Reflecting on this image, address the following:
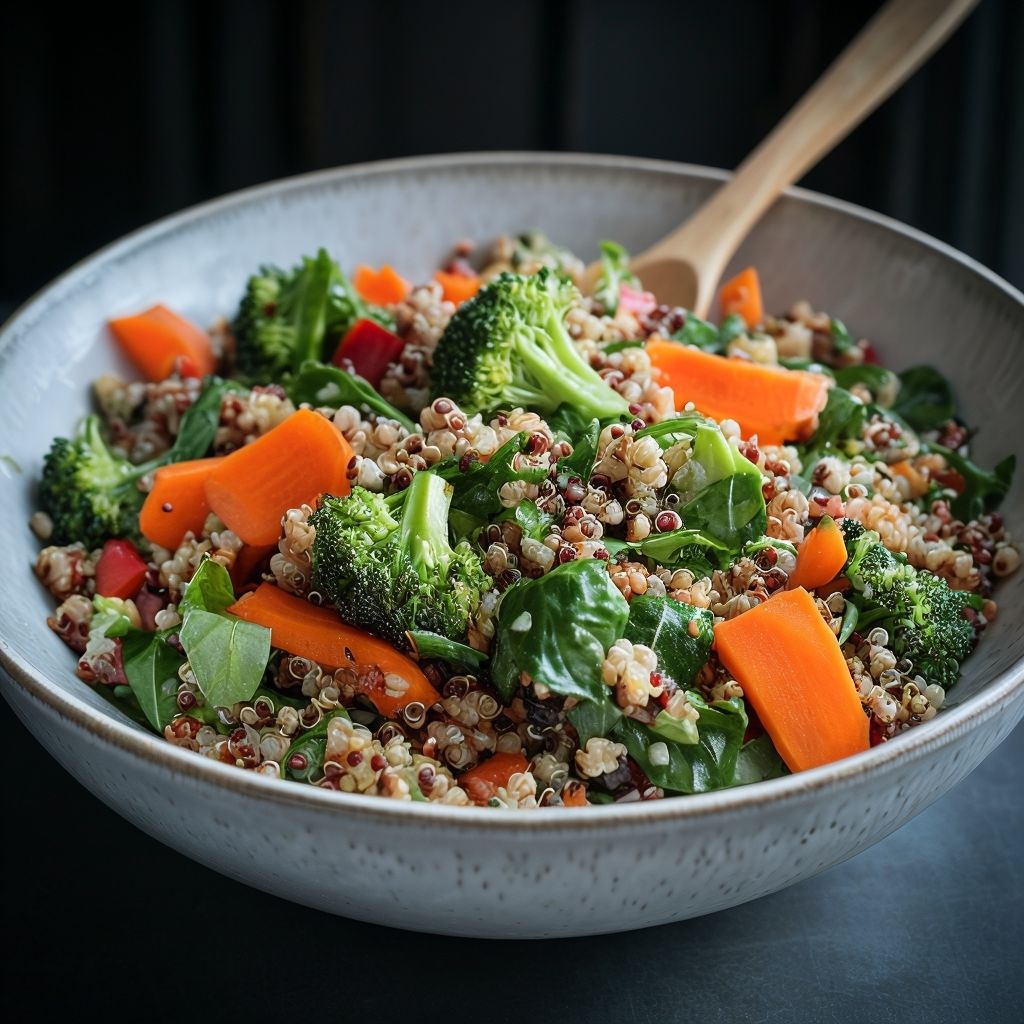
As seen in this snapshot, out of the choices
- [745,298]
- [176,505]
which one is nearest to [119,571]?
Answer: [176,505]

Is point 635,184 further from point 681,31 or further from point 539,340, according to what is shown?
point 681,31

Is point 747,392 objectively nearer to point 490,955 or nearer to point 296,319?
point 296,319

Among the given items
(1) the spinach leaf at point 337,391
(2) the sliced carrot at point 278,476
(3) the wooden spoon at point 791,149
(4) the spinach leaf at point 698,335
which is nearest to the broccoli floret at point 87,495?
(2) the sliced carrot at point 278,476

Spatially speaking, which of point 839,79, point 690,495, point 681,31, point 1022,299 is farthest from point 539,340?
point 681,31

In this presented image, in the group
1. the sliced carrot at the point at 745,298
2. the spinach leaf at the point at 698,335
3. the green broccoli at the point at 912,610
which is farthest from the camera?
the sliced carrot at the point at 745,298

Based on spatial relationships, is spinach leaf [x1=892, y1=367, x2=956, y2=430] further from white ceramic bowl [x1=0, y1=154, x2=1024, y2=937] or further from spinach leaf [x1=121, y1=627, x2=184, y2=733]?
spinach leaf [x1=121, y1=627, x2=184, y2=733]

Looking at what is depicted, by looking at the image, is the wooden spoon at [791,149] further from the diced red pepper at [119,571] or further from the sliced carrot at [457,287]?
the diced red pepper at [119,571]
